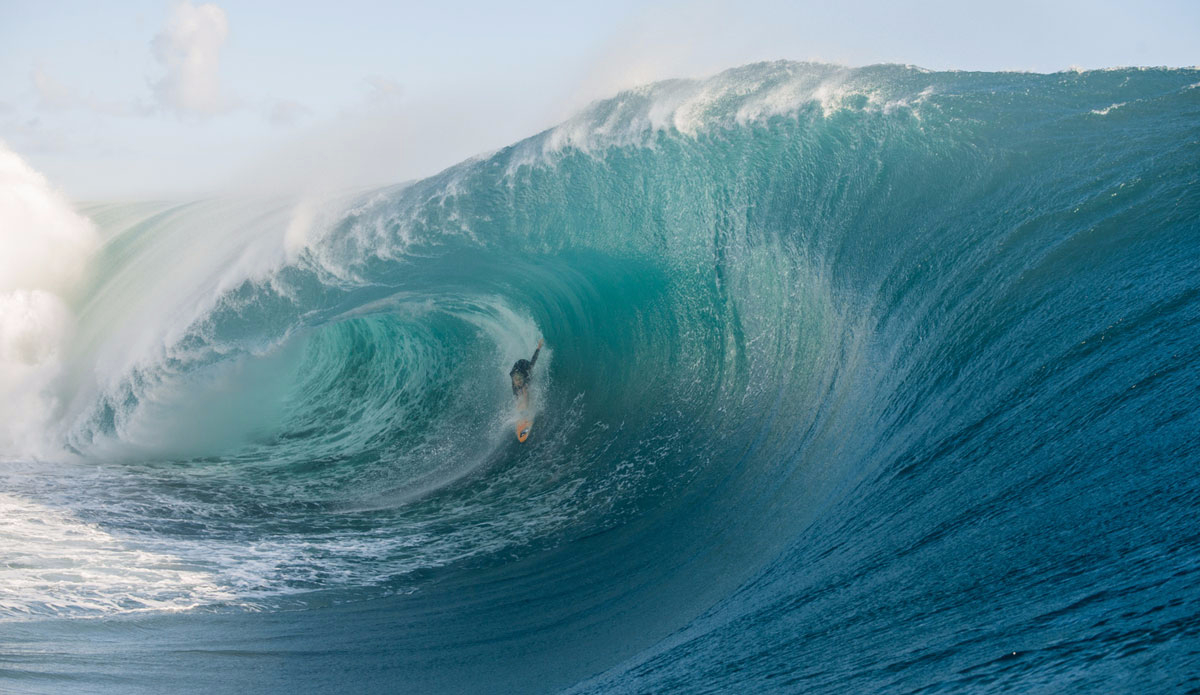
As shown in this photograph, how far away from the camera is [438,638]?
195 inches

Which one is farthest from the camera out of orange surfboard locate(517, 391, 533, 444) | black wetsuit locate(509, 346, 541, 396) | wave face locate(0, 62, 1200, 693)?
black wetsuit locate(509, 346, 541, 396)

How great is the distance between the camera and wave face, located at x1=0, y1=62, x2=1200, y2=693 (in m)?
3.89

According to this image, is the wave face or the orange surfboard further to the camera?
the orange surfboard

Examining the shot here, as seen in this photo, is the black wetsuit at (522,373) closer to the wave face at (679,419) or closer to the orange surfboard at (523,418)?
the orange surfboard at (523,418)

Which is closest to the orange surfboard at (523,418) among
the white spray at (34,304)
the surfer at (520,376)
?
the surfer at (520,376)

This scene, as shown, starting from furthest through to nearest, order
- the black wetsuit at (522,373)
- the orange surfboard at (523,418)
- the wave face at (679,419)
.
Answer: the black wetsuit at (522,373)
the orange surfboard at (523,418)
the wave face at (679,419)

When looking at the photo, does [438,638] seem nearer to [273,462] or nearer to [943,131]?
[273,462]

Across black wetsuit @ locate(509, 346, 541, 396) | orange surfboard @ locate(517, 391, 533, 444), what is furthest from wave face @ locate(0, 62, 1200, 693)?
black wetsuit @ locate(509, 346, 541, 396)

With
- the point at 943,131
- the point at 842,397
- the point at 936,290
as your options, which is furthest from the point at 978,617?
the point at 943,131

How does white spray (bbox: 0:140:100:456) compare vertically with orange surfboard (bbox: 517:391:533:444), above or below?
above

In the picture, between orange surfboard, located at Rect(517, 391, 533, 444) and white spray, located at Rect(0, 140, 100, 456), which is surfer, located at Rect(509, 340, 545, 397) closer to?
orange surfboard, located at Rect(517, 391, 533, 444)

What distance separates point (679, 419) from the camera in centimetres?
723

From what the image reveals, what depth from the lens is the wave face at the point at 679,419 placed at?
389cm

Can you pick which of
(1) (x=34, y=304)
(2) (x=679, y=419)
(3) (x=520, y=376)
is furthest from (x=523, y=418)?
(1) (x=34, y=304)
